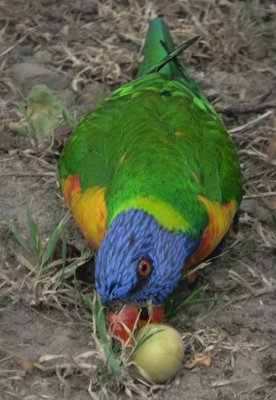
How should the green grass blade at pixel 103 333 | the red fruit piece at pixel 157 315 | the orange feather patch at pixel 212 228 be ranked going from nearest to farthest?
the green grass blade at pixel 103 333, the red fruit piece at pixel 157 315, the orange feather patch at pixel 212 228

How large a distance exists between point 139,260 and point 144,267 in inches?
2.4

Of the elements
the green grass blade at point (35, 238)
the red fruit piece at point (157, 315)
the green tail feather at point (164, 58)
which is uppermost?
the green tail feather at point (164, 58)

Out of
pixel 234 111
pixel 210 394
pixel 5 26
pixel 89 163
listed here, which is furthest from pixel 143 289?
pixel 5 26

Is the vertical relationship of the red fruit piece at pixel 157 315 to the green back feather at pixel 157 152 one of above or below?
below

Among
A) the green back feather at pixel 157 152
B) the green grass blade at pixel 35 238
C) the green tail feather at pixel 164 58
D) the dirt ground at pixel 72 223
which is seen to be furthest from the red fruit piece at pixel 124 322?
the green tail feather at pixel 164 58

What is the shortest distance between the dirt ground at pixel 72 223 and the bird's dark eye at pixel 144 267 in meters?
0.39

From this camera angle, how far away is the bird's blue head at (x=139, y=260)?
4.16 metres

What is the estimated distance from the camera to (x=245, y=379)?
4.32 meters

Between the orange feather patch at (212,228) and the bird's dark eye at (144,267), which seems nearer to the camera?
the bird's dark eye at (144,267)

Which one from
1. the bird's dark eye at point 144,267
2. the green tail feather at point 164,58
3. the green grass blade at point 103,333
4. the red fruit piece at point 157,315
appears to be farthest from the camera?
the green tail feather at point 164,58

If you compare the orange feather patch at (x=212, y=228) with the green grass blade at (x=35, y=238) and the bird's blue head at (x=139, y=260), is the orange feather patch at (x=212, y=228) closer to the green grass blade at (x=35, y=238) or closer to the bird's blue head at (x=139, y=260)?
the bird's blue head at (x=139, y=260)

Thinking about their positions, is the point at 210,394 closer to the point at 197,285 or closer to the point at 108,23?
the point at 197,285

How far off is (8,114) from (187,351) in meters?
2.21

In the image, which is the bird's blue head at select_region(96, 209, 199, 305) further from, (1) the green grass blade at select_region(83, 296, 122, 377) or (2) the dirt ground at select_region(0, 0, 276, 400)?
(2) the dirt ground at select_region(0, 0, 276, 400)
